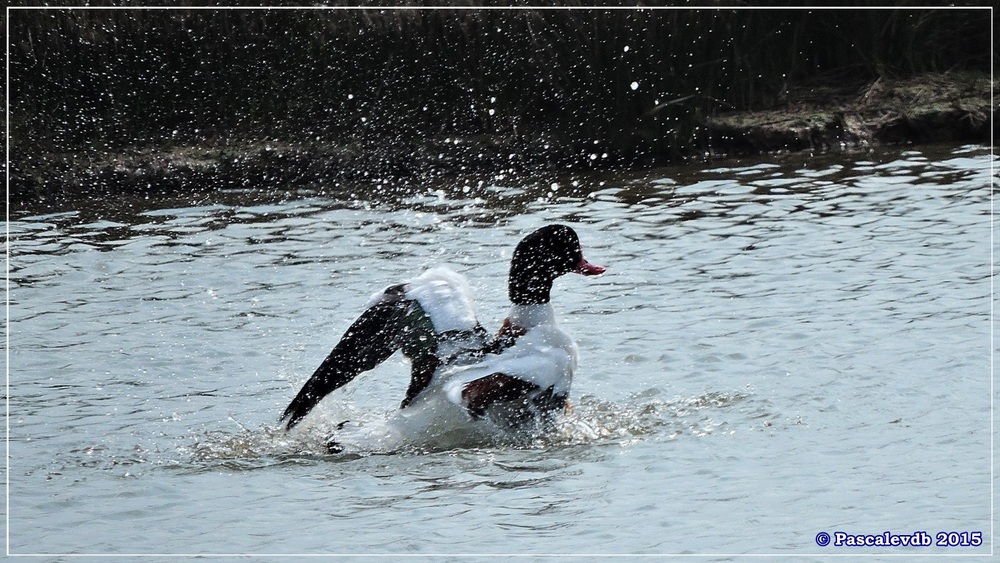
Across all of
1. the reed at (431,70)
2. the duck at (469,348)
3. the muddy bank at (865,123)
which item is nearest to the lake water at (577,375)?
the duck at (469,348)

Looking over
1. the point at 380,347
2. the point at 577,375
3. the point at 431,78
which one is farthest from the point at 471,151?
the point at 380,347

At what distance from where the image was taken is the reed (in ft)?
48.6

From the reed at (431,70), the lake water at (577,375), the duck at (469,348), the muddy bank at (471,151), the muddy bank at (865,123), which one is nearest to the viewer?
the lake water at (577,375)

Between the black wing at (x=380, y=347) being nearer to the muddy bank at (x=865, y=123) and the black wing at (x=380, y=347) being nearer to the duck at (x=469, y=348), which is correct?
the duck at (x=469, y=348)

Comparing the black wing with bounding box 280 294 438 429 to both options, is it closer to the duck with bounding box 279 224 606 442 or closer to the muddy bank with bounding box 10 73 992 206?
the duck with bounding box 279 224 606 442

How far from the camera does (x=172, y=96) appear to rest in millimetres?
15102

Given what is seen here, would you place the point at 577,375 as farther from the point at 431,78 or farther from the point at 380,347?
the point at 431,78

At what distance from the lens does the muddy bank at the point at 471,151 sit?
14.2m

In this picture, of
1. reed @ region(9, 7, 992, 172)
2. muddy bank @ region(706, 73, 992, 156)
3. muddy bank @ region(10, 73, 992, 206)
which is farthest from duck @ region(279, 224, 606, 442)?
muddy bank @ region(706, 73, 992, 156)

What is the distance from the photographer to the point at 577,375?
25.7ft

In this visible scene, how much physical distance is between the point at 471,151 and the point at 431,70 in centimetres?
111

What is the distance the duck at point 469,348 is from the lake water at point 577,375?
0.71 feet

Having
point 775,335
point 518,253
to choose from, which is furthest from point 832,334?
point 518,253

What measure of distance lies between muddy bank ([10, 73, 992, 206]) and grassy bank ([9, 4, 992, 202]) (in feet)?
0.10
